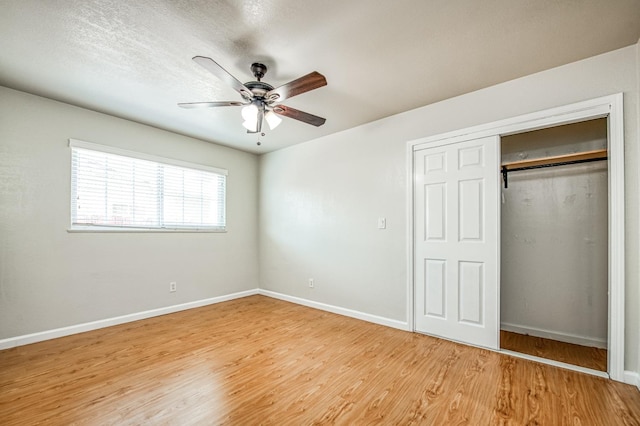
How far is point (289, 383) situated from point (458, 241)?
2093 millimetres

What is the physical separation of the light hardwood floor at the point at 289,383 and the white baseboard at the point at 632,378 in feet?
0.36

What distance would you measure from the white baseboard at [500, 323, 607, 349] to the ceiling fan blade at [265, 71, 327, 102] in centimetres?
337

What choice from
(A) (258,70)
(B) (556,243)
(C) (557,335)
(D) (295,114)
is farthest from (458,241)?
(A) (258,70)

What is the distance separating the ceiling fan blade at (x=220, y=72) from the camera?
5.86 feet

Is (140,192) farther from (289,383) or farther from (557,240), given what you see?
(557,240)

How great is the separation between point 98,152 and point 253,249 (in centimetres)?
261

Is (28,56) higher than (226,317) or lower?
higher

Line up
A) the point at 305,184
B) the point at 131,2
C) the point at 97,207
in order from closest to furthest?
the point at 131,2 → the point at 97,207 → the point at 305,184

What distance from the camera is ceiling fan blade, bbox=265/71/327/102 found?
6.47ft

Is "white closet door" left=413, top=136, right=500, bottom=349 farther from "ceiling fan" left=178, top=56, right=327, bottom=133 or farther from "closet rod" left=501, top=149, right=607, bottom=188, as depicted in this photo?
"ceiling fan" left=178, top=56, right=327, bottom=133

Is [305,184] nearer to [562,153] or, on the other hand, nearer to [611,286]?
[562,153]

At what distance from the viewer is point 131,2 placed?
1685mm

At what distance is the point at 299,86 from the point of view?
2.11m

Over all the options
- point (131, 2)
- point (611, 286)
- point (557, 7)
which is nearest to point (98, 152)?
point (131, 2)
